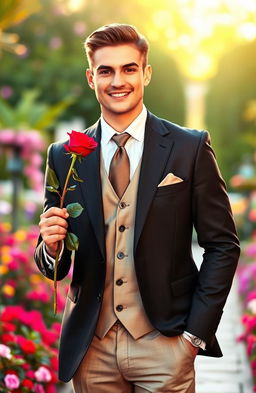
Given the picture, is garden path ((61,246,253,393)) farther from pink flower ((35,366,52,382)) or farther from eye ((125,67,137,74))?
eye ((125,67,137,74))

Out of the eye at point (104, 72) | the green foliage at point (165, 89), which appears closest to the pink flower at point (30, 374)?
the eye at point (104, 72)

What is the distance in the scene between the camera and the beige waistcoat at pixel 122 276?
9.94 feet

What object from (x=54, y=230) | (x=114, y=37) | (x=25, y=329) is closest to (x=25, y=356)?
(x=25, y=329)

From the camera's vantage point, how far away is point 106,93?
3.08 meters

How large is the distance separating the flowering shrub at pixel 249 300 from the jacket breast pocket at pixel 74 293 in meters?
2.87

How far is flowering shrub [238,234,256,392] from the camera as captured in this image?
A: 597 centimetres

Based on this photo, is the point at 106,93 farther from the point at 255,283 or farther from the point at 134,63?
the point at 255,283

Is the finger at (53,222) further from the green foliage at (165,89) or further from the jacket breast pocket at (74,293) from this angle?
the green foliage at (165,89)

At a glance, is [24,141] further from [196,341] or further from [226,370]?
[196,341]

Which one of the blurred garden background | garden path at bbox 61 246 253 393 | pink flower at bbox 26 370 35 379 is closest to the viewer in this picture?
pink flower at bbox 26 370 35 379

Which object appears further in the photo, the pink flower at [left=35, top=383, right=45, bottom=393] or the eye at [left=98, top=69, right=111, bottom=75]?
the pink flower at [left=35, top=383, right=45, bottom=393]

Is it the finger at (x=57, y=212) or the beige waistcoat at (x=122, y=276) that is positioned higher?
the finger at (x=57, y=212)

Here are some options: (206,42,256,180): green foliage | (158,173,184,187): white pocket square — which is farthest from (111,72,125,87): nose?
(206,42,256,180): green foliage

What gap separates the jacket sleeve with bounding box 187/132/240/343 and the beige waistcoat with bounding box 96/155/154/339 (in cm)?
19
